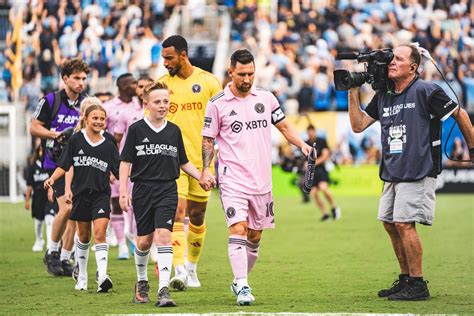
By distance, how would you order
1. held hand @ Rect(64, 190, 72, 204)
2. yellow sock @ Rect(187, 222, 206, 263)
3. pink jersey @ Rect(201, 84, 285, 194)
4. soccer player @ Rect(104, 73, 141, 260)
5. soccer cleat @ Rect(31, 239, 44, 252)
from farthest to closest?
soccer cleat @ Rect(31, 239, 44, 252) → soccer player @ Rect(104, 73, 141, 260) → yellow sock @ Rect(187, 222, 206, 263) → held hand @ Rect(64, 190, 72, 204) → pink jersey @ Rect(201, 84, 285, 194)

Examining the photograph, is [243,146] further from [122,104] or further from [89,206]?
[122,104]

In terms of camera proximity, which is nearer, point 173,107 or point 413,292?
point 413,292

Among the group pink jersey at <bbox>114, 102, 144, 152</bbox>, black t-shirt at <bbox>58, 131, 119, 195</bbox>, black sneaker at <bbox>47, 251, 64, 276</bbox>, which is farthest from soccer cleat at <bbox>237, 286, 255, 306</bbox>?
pink jersey at <bbox>114, 102, 144, 152</bbox>

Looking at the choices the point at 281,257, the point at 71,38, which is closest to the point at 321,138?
the point at 281,257

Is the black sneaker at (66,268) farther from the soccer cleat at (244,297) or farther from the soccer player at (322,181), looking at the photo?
the soccer player at (322,181)

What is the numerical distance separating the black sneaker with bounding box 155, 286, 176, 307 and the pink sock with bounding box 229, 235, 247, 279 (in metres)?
0.67

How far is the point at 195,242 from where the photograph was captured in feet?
39.3

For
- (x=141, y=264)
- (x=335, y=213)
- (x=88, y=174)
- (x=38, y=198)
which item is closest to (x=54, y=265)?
(x=88, y=174)

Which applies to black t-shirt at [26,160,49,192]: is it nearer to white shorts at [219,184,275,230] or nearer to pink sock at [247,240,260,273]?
pink sock at [247,240,260,273]

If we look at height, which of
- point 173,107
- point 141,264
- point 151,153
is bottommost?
point 141,264

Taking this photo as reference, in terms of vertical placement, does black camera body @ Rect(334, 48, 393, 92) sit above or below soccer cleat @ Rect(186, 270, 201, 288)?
above

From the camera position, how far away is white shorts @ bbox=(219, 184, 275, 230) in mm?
10242

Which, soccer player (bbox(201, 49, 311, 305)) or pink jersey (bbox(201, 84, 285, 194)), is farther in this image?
pink jersey (bbox(201, 84, 285, 194))

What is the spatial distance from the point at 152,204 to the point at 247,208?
2.97 ft
